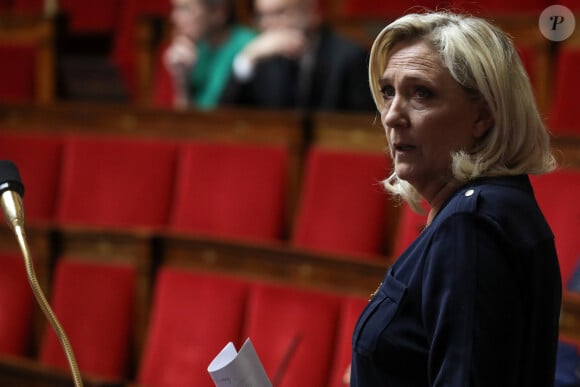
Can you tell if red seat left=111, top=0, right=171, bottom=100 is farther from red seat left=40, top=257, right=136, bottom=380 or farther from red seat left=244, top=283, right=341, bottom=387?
red seat left=244, top=283, right=341, bottom=387

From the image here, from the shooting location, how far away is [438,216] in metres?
0.24

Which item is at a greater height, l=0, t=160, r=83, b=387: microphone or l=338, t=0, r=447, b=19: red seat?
l=338, t=0, r=447, b=19: red seat

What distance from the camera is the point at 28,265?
0.28 m

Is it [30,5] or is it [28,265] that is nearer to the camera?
[28,265]

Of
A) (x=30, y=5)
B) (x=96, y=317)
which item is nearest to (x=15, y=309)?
(x=96, y=317)

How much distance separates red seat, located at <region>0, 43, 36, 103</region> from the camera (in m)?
0.93

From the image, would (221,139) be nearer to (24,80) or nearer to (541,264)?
(24,80)

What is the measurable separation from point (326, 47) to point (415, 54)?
0.49m

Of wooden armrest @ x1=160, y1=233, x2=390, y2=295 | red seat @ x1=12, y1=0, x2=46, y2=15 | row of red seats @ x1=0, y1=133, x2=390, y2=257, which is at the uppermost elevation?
red seat @ x1=12, y1=0, x2=46, y2=15

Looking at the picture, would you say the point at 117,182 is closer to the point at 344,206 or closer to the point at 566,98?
the point at 344,206

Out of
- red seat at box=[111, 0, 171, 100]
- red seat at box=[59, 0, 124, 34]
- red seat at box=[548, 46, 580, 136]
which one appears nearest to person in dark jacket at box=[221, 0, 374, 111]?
red seat at box=[548, 46, 580, 136]

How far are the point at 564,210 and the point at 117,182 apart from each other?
1.13ft

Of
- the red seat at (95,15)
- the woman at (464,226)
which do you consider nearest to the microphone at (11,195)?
the woman at (464,226)

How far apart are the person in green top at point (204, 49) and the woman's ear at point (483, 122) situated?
0.56m
